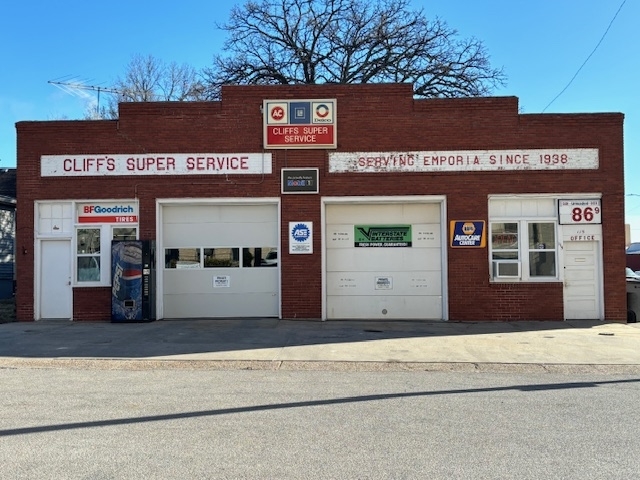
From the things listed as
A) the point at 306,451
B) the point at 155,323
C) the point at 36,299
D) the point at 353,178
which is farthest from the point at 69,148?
the point at 306,451

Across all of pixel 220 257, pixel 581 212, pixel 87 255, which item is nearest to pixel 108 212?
pixel 87 255

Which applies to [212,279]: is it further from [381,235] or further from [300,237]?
[381,235]

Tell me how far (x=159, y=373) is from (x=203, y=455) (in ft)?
13.2

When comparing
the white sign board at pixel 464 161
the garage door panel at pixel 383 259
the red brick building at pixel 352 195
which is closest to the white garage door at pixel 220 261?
the red brick building at pixel 352 195

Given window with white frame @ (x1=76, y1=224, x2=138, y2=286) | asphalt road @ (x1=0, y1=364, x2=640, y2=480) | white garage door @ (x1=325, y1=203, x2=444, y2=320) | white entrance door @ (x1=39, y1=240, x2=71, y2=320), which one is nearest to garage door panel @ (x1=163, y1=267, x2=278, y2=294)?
window with white frame @ (x1=76, y1=224, x2=138, y2=286)

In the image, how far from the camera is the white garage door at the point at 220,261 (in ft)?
48.6

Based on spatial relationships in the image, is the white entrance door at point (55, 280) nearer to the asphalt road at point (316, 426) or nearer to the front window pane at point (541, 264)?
the asphalt road at point (316, 426)

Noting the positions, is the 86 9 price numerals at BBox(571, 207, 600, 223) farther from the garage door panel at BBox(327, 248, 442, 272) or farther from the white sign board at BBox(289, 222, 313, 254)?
the white sign board at BBox(289, 222, 313, 254)

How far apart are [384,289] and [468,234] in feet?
8.81

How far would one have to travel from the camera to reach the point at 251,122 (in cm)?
1458

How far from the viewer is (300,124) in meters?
14.6

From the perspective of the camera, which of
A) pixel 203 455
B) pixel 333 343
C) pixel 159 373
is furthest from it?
pixel 333 343

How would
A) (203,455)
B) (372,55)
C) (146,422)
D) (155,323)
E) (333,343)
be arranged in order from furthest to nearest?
(372,55) → (155,323) → (333,343) → (146,422) → (203,455)

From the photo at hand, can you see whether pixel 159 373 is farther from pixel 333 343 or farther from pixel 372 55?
pixel 372 55
